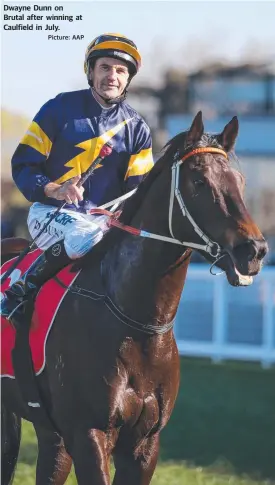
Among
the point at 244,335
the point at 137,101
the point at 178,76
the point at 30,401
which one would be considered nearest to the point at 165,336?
the point at 30,401

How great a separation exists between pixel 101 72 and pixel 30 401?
152cm

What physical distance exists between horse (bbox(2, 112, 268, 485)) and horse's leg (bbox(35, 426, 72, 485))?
0.29 metres

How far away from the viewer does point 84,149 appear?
4285 millimetres

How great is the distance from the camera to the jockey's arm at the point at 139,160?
4.31 m

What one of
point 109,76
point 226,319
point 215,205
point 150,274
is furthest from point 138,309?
point 226,319

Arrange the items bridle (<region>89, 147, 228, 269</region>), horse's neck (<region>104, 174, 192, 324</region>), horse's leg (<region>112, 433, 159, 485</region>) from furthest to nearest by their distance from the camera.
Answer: horse's leg (<region>112, 433, 159, 485</region>), horse's neck (<region>104, 174, 192, 324</region>), bridle (<region>89, 147, 228, 269</region>)

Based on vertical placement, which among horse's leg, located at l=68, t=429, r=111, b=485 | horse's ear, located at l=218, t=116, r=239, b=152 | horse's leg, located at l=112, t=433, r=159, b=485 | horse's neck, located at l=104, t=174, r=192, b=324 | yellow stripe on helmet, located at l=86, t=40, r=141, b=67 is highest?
yellow stripe on helmet, located at l=86, t=40, r=141, b=67

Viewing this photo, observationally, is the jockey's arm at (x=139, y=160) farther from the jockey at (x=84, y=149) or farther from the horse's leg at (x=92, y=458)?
the horse's leg at (x=92, y=458)

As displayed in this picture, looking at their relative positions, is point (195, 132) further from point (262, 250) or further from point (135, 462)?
point (135, 462)

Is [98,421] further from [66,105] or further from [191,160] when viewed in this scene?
[66,105]


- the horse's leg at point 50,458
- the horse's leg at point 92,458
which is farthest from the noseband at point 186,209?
the horse's leg at point 50,458

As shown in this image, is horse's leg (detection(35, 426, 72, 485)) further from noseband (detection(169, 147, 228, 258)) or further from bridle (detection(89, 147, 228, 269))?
noseband (detection(169, 147, 228, 258))

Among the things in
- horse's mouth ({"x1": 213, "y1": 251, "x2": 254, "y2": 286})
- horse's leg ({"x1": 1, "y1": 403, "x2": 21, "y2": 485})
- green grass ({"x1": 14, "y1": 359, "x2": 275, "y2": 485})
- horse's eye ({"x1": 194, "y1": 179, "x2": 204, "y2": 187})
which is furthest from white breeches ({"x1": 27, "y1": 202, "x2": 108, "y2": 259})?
green grass ({"x1": 14, "y1": 359, "x2": 275, "y2": 485})

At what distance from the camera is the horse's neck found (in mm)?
3814
